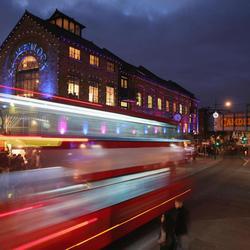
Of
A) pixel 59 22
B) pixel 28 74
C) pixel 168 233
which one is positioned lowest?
pixel 168 233

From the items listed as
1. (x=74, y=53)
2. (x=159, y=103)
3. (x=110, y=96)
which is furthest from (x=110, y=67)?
(x=159, y=103)

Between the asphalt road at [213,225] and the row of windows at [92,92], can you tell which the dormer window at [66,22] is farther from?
the asphalt road at [213,225]

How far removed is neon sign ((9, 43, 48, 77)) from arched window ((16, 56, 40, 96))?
581 millimetres

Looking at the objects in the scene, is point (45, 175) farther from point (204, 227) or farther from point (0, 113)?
point (204, 227)

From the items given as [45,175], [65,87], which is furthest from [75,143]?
[65,87]

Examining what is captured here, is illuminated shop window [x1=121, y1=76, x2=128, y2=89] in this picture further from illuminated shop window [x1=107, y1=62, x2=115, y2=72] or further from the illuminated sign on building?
the illuminated sign on building

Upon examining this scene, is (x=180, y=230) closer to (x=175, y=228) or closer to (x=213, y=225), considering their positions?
(x=175, y=228)

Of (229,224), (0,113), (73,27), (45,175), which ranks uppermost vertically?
(73,27)

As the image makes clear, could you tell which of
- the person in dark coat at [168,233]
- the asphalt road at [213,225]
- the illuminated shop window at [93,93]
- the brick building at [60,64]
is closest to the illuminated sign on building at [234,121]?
the brick building at [60,64]

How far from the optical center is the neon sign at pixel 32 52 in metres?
29.2

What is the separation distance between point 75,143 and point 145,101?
36.7 meters

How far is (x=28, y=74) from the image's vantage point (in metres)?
30.3

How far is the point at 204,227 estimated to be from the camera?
9234 millimetres

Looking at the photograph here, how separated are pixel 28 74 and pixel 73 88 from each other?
428 centimetres
